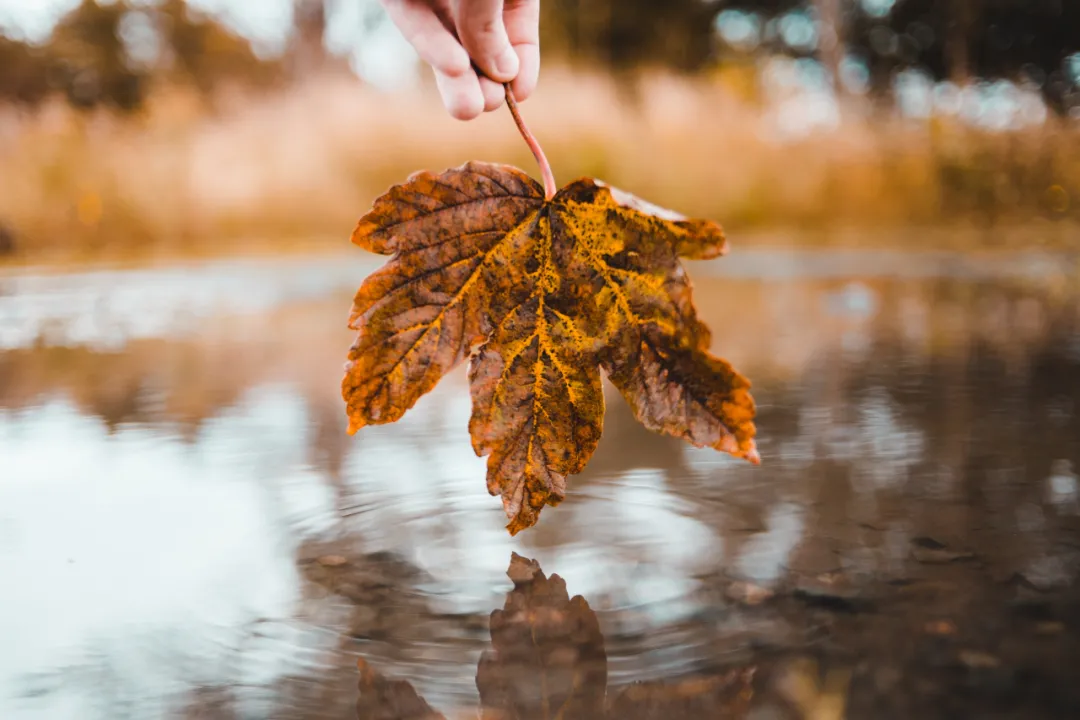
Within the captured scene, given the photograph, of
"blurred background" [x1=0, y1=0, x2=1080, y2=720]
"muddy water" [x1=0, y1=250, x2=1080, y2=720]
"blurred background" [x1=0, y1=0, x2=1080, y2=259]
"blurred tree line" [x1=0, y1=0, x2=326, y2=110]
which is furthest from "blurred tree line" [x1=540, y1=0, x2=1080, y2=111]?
"muddy water" [x1=0, y1=250, x2=1080, y2=720]

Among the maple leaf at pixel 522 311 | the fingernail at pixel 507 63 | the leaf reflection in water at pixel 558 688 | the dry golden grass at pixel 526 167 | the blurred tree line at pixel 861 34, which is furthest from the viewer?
the blurred tree line at pixel 861 34

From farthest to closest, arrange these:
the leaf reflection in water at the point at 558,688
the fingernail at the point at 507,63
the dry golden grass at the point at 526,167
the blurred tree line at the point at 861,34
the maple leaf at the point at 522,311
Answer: the blurred tree line at the point at 861,34 < the dry golden grass at the point at 526,167 < the fingernail at the point at 507,63 < the maple leaf at the point at 522,311 < the leaf reflection in water at the point at 558,688

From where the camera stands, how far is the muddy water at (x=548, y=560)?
2.15 feet

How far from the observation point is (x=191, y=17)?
19938mm

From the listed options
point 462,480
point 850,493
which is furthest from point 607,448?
point 850,493

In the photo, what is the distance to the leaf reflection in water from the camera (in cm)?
62

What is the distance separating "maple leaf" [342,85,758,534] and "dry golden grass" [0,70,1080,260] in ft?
15.4

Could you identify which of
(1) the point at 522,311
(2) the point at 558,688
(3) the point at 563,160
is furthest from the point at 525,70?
(3) the point at 563,160

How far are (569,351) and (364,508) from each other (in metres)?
0.39

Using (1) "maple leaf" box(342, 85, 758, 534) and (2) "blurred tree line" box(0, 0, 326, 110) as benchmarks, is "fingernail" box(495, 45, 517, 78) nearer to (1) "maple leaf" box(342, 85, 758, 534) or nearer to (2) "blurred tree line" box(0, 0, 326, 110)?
(1) "maple leaf" box(342, 85, 758, 534)

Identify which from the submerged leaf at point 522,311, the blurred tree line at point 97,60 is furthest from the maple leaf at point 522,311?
the blurred tree line at point 97,60

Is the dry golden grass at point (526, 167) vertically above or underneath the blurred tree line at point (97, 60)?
underneath

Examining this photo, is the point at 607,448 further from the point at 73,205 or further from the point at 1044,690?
the point at 73,205

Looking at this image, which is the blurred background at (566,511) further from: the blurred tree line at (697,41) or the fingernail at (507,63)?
the blurred tree line at (697,41)
